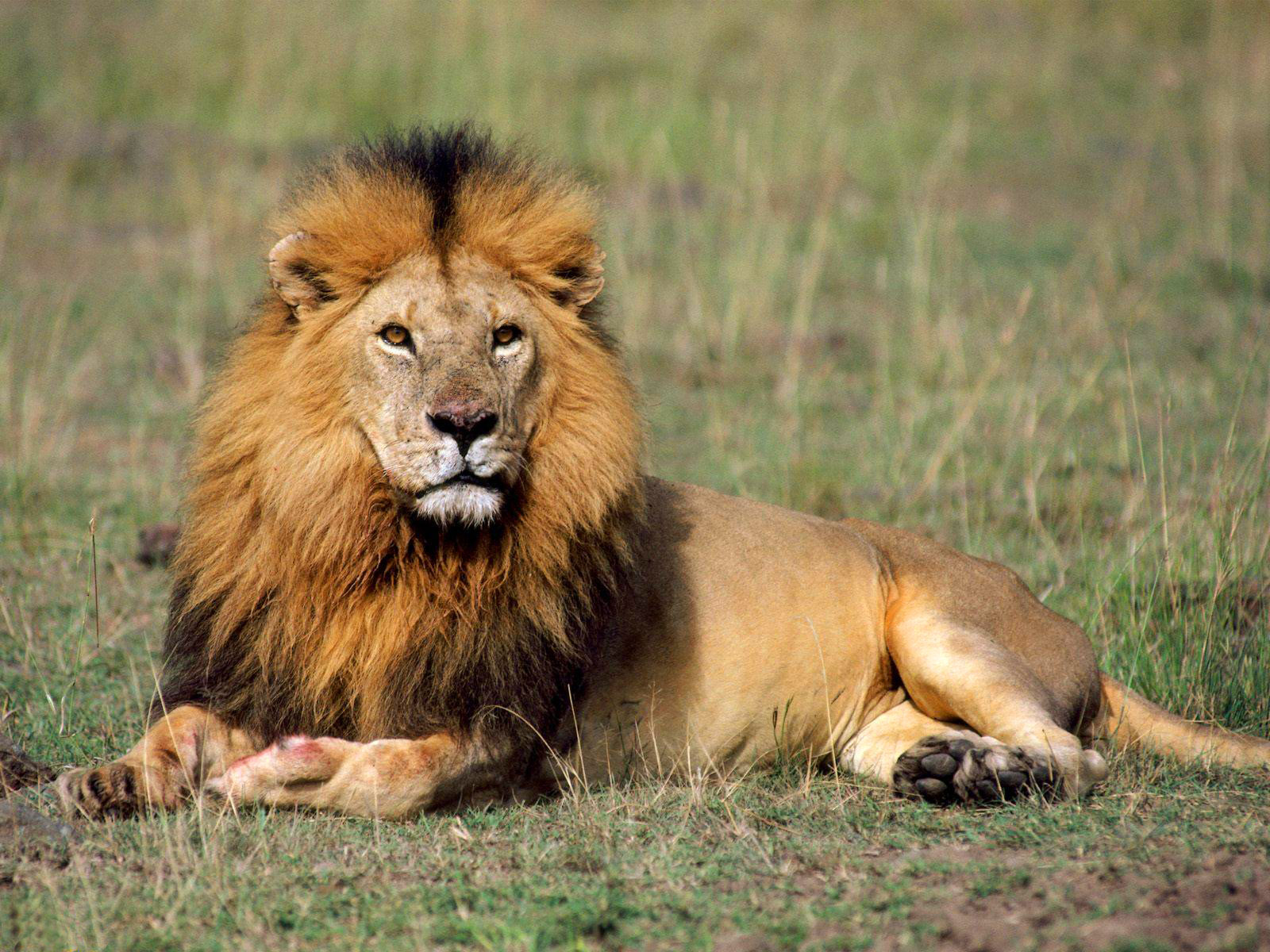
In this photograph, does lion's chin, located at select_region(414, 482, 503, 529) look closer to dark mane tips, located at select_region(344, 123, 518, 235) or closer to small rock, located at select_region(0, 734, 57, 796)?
dark mane tips, located at select_region(344, 123, 518, 235)

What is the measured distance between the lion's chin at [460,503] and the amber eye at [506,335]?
42cm

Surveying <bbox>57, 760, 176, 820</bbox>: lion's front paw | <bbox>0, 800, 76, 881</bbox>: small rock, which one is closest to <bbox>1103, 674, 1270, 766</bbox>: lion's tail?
<bbox>57, 760, 176, 820</bbox>: lion's front paw

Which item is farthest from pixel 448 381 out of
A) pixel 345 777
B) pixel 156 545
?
pixel 156 545

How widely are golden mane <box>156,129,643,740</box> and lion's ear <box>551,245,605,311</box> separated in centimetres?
7

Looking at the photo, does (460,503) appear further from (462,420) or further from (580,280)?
(580,280)

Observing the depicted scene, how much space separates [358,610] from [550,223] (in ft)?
3.55

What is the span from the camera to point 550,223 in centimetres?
369

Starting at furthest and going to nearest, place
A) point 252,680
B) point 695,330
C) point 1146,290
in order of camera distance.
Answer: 1. point 1146,290
2. point 695,330
3. point 252,680

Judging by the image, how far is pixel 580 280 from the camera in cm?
377

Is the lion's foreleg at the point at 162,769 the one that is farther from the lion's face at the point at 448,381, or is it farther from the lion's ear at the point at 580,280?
the lion's ear at the point at 580,280

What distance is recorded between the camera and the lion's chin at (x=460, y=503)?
10.7ft

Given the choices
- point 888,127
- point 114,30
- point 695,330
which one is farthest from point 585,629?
point 114,30

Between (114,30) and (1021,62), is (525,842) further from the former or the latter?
(1021,62)

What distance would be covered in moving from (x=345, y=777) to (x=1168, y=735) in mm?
2304
